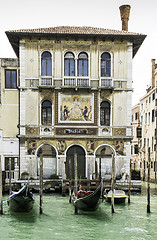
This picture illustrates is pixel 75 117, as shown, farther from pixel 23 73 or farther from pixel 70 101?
pixel 23 73

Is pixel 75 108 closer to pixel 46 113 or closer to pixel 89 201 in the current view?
pixel 46 113

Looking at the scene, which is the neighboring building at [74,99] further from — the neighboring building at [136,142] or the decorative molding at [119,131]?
the neighboring building at [136,142]

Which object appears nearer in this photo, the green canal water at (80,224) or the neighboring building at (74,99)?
the green canal water at (80,224)

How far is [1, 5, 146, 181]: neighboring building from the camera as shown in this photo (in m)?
18.1

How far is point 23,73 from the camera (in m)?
18.2

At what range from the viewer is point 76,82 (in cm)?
1828

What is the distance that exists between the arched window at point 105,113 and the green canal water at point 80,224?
5.62 m

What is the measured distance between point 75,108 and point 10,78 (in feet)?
14.1

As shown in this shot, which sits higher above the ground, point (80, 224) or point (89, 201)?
point (89, 201)

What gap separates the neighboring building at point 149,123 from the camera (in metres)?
27.4

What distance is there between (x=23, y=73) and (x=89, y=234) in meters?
10.7

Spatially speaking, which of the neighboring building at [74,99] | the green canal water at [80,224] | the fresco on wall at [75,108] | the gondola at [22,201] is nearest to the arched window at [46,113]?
the neighboring building at [74,99]

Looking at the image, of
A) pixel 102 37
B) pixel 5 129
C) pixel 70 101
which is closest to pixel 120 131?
pixel 70 101

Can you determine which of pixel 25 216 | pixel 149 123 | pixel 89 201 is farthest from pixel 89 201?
pixel 149 123
